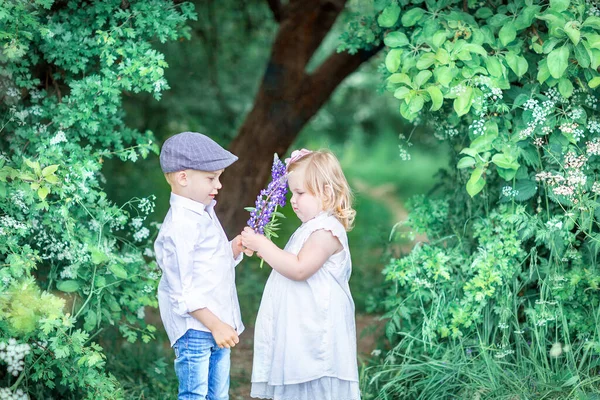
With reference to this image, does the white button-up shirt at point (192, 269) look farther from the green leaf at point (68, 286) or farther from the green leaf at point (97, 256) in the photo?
the green leaf at point (68, 286)

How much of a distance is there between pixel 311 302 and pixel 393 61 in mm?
1178

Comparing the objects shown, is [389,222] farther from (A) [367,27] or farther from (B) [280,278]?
(B) [280,278]

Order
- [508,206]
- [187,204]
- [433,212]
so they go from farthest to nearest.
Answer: [433,212] < [508,206] < [187,204]

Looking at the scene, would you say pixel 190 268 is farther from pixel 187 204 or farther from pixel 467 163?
pixel 467 163

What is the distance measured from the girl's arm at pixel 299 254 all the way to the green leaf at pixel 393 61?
34.8 inches

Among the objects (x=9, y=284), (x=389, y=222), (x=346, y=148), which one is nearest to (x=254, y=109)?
(x=9, y=284)

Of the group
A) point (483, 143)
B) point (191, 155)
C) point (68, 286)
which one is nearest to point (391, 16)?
point (483, 143)

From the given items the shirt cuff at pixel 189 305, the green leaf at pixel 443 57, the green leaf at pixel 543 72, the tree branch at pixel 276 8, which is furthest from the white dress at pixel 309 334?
the tree branch at pixel 276 8

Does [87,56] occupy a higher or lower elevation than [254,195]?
higher

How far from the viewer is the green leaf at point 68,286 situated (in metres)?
3.24

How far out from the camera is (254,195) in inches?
215

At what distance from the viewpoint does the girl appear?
9.56 ft

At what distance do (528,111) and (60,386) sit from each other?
8.36 ft

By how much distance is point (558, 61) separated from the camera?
3.11 meters
